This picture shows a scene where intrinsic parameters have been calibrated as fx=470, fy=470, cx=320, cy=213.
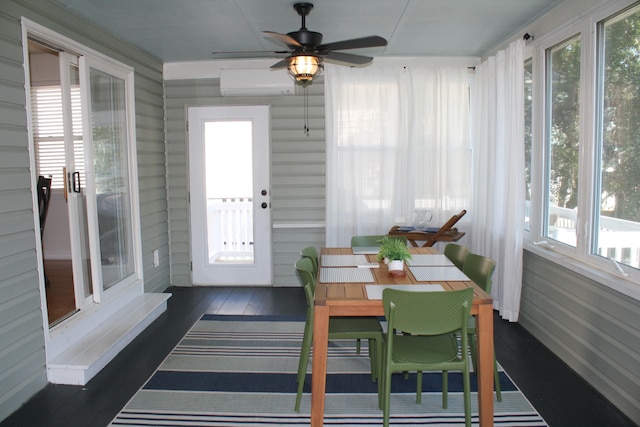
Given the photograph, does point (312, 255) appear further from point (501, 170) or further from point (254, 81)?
point (254, 81)

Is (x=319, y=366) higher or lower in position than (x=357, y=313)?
lower

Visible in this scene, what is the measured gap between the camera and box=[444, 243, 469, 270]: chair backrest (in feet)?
11.1

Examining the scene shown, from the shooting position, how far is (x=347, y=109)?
16.3 ft

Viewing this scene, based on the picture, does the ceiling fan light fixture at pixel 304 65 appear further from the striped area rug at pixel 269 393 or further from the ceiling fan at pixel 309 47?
the striped area rug at pixel 269 393

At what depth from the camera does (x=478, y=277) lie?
9.80ft

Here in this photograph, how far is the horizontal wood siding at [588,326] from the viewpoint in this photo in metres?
2.59

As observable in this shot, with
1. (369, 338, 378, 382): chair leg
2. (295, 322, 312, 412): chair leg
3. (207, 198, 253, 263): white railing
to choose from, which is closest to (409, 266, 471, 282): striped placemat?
(369, 338, 378, 382): chair leg

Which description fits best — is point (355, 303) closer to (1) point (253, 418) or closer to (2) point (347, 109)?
(1) point (253, 418)

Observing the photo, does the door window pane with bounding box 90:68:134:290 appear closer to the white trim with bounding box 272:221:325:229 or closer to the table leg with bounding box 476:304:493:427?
the white trim with bounding box 272:221:325:229

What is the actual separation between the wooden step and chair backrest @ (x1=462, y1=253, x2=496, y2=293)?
2548mm

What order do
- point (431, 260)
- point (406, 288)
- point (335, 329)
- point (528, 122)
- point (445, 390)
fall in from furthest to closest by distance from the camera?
point (528, 122) → point (431, 260) → point (335, 329) → point (445, 390) → point (406, 288)

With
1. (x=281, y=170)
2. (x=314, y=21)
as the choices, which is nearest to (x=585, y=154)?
(x=314, y=21)

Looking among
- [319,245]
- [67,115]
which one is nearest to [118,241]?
[67,115]

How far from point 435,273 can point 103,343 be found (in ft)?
7.81
